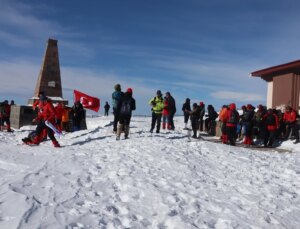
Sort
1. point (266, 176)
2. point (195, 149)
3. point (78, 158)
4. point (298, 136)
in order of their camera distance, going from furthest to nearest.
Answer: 1. point (298, 136)
2. point (195, 149)
3. point (78, 158)
4. point (266, 176)

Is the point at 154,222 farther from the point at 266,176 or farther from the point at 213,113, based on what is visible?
the point at 213,113

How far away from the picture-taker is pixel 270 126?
14750mm

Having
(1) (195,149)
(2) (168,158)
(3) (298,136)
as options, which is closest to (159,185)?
(2) (168,158)

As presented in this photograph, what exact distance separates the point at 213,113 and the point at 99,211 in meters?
13.8

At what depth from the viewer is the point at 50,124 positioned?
39.0 feet

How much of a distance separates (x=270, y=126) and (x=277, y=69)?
7.96m

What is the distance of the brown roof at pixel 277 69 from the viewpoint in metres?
20.3

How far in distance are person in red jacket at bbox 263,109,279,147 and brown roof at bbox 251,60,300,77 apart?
654 cm

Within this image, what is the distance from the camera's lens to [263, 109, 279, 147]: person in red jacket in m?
14.7

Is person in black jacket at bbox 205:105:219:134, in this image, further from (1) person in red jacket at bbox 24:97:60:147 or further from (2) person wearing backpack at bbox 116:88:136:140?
(1) person in red jacket at bbox 24:97:60:147

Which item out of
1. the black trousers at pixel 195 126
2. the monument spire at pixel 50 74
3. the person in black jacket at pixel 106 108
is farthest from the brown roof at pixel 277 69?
the person in black jacket at pixel 106 108

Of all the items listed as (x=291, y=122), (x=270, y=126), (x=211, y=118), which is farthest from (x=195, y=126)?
(x=291, y=122)

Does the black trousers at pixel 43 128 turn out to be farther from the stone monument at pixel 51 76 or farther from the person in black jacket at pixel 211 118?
the stone monument at pixel 51 76

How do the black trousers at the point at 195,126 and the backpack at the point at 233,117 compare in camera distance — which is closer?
the backpack at the point at 233,117
